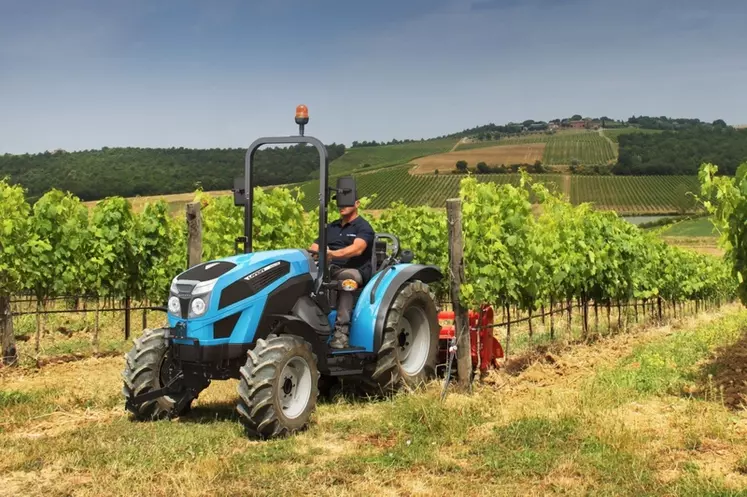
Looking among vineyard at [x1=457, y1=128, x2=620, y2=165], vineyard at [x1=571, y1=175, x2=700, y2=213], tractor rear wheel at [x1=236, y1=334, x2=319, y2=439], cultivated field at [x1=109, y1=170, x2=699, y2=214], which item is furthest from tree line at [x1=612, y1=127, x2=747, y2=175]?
tractor rear wheel at [x1=236, y1=334, x2=319, y2=439]

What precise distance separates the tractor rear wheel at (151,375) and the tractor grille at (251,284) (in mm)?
659

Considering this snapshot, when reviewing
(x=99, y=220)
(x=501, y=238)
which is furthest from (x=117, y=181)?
(x=501, y=238)

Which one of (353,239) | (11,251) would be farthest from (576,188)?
(353,239)

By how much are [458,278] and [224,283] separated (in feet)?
9.41

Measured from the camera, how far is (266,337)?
6.23m

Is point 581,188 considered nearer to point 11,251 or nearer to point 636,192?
point 636,192

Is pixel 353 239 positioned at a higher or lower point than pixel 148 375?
higher

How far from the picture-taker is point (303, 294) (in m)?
6.53

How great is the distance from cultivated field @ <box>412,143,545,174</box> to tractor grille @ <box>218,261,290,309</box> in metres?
66.8

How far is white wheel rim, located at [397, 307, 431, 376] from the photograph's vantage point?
303 inches

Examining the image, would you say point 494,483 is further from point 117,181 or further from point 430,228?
point 117,181

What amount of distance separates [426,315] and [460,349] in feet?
1.88

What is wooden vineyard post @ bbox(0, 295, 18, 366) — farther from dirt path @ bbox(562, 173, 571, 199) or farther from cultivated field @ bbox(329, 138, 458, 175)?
cultivated field @ bbox(329, 138, 458, 175)

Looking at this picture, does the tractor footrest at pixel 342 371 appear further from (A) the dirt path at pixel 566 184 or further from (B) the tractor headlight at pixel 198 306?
(A) the dirt path at pixel 566 184
